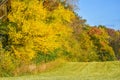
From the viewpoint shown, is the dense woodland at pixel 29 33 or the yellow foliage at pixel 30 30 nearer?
Result: the dense woodland at pixel 29 33

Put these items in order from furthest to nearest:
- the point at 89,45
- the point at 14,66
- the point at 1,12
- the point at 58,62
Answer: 1. the point at 89,45
2. the point at 58,62
3. the point at 1,12
4. the point at 14,66

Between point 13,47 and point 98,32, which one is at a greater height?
point 98,32

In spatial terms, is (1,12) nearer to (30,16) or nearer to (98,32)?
(30,16)

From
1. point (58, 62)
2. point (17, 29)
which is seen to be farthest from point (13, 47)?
point (58, 62)

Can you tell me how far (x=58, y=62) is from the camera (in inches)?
2122

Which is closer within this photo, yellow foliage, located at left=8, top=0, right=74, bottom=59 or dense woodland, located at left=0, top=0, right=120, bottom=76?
dense woodland, located at left=0, top=0, right=120, bottom=76

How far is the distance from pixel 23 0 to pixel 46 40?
500 cm

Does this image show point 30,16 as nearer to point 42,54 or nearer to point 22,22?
point 22,22

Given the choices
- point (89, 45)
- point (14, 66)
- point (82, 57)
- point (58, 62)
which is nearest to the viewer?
point (14, 66)

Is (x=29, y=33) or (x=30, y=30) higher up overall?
(x=30, y=30)

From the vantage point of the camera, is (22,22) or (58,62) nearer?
(22,22)

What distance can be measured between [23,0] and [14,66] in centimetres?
719

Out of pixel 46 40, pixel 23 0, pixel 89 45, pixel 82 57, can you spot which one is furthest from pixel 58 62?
pixel 89 45

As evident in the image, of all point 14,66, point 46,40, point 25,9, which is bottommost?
point 14,66
